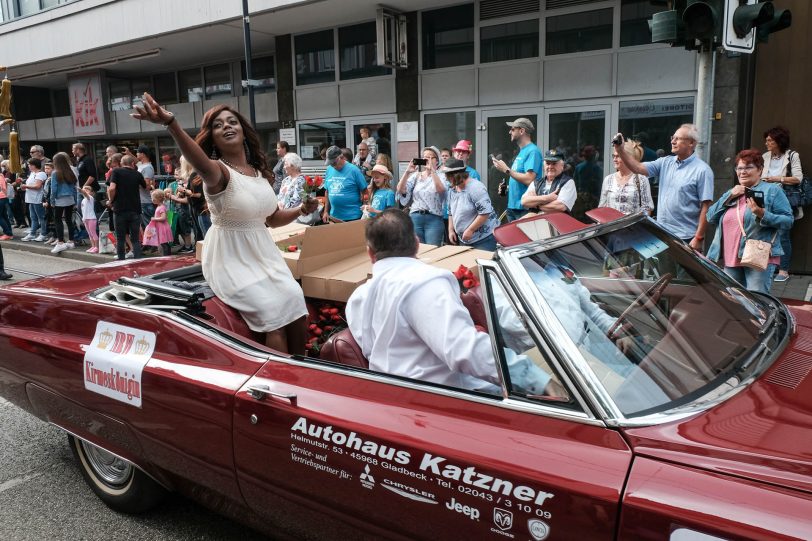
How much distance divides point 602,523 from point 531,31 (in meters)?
10.2

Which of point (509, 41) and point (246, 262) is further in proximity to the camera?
point (509, 41)

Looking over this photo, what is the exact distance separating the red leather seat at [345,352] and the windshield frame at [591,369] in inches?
29.4

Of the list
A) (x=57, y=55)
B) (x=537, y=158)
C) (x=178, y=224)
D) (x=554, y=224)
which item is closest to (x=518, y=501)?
(x=554, y=224)

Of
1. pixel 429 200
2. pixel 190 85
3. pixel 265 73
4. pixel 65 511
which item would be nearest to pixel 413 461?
pixel 65 511

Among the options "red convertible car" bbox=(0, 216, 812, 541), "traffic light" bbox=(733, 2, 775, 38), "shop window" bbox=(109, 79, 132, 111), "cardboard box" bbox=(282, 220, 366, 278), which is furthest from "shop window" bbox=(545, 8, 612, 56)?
"shop window" bbox=(109, 79, 132, 111)

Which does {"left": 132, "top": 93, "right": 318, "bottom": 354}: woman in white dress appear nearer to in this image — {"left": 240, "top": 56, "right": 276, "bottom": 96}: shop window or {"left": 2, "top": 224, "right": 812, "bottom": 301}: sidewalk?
{"left": 2, "top": 224, "right": 812, "bottom": 301}: sidewalk

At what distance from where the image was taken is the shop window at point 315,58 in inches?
512

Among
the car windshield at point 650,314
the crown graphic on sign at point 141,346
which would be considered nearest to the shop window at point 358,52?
the crown graphic on sign at point 141,346

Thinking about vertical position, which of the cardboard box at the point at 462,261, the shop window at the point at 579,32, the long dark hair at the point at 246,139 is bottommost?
the cardboard box at the point at 462,261

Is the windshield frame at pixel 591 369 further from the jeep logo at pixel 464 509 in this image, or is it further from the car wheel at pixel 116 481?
the car wheel at pixel 116 481

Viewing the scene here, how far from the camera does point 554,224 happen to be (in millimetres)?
2461

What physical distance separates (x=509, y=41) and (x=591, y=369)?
1005 centimetres

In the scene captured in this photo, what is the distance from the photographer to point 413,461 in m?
1.74

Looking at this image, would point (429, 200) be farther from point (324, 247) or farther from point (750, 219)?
point (750, 219)
